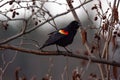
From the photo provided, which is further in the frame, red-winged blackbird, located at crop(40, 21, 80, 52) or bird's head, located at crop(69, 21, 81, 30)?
bird's head, located at crop(69, 21, 81, 30)

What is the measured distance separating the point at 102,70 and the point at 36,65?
20894 mm

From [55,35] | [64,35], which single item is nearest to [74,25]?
[64,35]

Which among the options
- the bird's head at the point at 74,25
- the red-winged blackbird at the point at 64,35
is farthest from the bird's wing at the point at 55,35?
the bird's head at the point at 74,25

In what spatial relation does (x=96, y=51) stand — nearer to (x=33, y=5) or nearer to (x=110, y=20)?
(x=110, y=20)

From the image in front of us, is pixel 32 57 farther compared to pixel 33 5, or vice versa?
pixel 32 57

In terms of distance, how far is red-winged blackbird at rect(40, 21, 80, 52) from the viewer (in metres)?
5.24

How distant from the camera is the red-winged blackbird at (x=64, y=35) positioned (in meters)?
5.24

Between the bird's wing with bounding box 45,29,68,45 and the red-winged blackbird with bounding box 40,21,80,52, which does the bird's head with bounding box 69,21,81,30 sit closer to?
the red-winged blackbird with bounding box 40,21,80,52

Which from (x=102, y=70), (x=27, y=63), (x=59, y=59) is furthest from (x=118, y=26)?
(x=27, y=63)

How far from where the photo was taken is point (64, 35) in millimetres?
5363

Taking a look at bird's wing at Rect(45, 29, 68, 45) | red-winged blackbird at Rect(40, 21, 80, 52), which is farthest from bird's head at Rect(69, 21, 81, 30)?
bird's wing at Rect(45, 29, 68, 45)

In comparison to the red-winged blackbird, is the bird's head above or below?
above

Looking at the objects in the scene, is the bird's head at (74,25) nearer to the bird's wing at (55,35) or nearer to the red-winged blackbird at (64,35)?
the red-winged blackbird at (64,35)

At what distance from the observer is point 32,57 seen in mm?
26031
